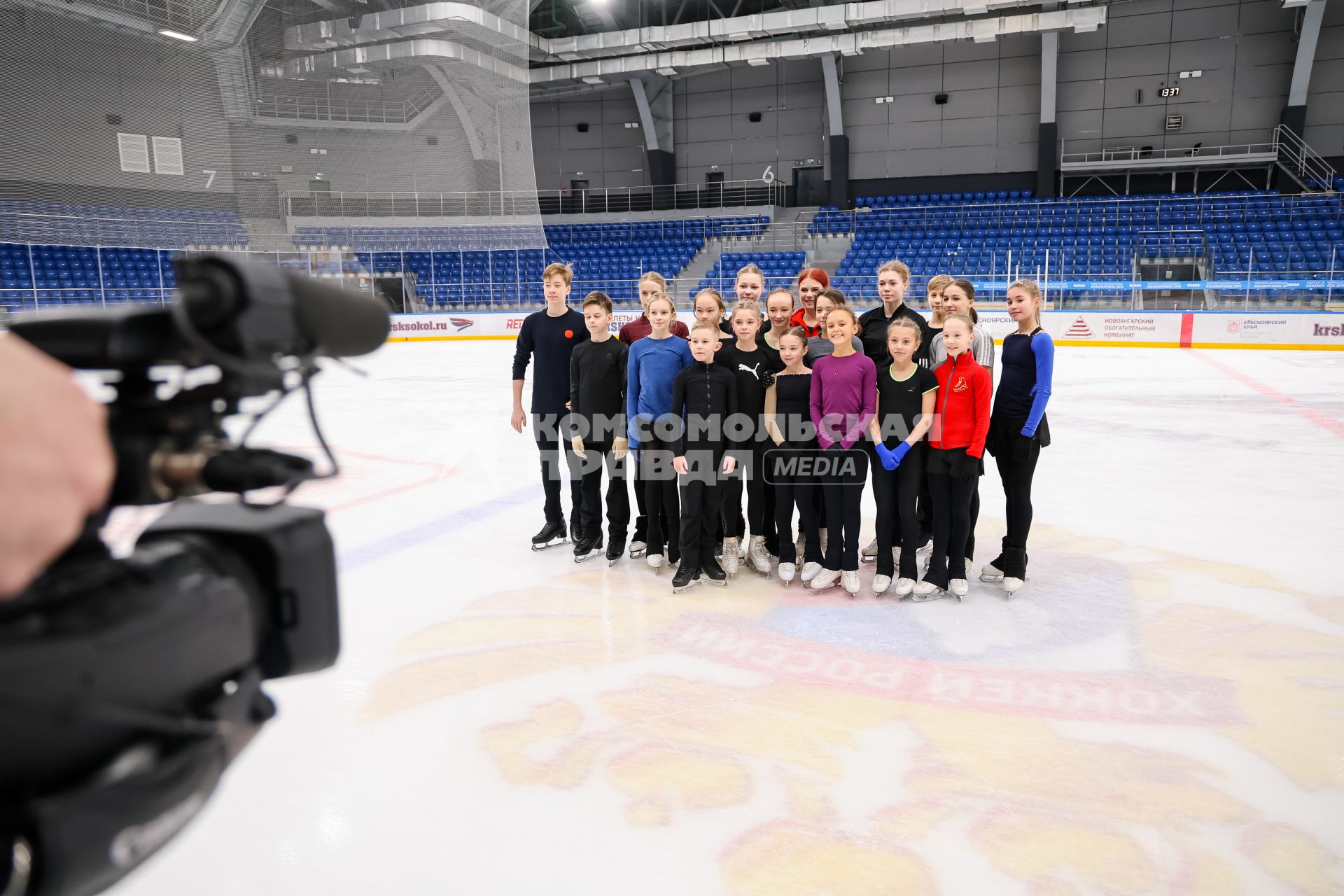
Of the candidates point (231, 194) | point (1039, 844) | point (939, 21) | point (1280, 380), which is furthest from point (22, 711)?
point (939, 21)

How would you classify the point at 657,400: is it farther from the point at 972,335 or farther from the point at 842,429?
the point at 972,335

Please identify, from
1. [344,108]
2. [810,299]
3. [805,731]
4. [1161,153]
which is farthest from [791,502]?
[1161,153]

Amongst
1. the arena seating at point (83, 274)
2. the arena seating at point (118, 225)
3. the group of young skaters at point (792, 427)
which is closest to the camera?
the group of young skaters at point (792, 427)

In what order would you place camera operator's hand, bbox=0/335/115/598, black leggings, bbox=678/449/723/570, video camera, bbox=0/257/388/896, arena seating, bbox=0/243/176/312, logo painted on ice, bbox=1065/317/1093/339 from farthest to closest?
1. logo painted on ice, bbox=1065/317/1093/339
2. arena seating, bbox=0/243/176/312
3. black leggings, bbox=678/449/723/570
4. video camera, bbox=0/257/388/896
5. camera operator's hand, bbox=0/335/115/598

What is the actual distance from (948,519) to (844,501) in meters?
0.48

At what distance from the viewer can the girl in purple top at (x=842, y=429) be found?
3.80 m

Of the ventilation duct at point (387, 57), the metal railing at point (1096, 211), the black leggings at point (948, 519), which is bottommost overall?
the black leggings at point (948, 519)

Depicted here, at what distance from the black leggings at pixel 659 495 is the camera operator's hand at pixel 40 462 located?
12.1 feet

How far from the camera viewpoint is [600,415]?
4492 mm

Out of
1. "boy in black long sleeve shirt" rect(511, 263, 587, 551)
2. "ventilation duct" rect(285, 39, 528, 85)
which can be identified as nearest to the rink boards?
"ventilation duct" rect(285, 39, 528, 85)

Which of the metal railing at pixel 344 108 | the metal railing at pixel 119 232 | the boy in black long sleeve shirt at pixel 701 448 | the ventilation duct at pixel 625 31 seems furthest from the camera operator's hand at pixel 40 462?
the metal railing at pixel 119 232

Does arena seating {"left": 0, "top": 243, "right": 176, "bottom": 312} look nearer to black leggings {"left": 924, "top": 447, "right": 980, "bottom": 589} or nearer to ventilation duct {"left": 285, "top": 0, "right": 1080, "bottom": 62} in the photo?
ventilation duct {"left": 285, "top": 0, "right": 1080, "bottom": 62}

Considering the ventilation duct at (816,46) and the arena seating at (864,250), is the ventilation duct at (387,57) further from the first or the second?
the ventilation duct at (816,46)

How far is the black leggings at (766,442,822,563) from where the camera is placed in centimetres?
410
